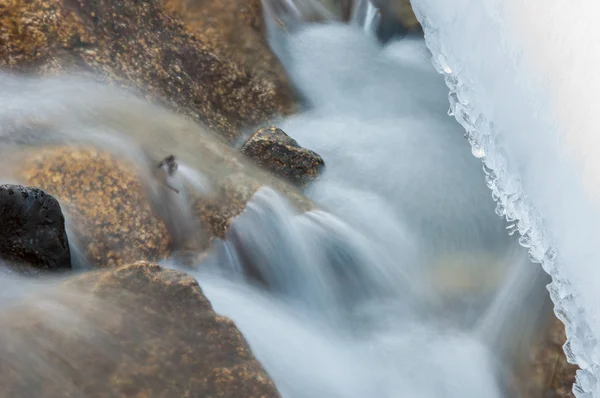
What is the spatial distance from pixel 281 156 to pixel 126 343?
94.0 inches

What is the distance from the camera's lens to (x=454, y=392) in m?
3.78

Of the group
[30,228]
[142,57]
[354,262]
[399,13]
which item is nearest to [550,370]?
[354,262]

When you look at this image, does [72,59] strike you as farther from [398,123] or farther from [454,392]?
[454,392]

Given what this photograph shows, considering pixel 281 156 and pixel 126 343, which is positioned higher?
pixel 281 156

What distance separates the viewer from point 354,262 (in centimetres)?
433

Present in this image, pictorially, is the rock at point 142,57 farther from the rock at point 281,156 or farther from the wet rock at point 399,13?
the wet rock at point 399,13

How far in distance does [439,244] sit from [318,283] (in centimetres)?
103

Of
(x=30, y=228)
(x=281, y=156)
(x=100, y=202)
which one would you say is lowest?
(x=30, y=228)

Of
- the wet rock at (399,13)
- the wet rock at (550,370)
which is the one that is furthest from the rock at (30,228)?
the wet rock at (399,13)

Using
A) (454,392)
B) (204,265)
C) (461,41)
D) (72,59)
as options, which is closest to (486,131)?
Answer: (461,41)

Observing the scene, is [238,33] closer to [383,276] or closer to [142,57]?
A: [142,57]

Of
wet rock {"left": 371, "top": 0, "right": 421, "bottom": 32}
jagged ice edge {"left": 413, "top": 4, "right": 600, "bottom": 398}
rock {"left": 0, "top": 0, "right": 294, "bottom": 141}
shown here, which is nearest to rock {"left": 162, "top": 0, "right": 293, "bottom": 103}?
rock {"left": 0, "top": 0, "right": 294, "bottom": 141}

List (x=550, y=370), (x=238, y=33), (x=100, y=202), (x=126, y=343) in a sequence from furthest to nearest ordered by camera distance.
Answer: (x=238, y=33) → (x=100, y=202) → (x=550, y=370) → (x=126, y=343)

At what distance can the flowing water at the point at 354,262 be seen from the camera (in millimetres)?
3779
